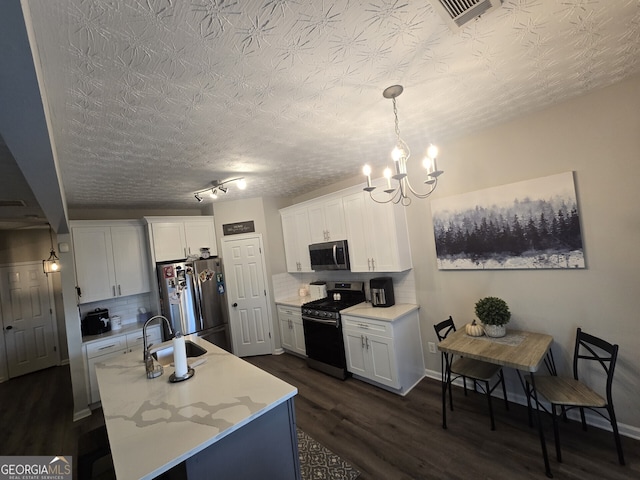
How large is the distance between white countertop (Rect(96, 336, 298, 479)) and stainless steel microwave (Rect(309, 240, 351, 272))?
1.90 metres

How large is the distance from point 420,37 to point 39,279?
6837mm

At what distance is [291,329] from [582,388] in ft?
10.7

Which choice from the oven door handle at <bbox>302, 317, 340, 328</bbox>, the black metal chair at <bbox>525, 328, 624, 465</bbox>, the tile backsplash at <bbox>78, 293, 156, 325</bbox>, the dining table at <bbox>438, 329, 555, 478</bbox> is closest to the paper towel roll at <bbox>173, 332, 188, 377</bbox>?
the oven door handle at <bbox>302, 317, 340, 328</bbox>

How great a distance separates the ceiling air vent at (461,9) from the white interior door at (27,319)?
6877 mm

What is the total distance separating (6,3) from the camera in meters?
0.54

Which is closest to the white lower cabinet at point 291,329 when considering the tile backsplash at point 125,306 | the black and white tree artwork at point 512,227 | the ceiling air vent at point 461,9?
the tile backsplash at point 125,306

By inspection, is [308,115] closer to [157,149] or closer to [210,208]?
[157,149]

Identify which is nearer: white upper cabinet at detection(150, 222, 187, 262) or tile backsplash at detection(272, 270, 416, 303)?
tile backsplash at detection(272, 270, 416, 303)

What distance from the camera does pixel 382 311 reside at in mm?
3158

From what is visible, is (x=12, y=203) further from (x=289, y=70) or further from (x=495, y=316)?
(x=495, y=316)

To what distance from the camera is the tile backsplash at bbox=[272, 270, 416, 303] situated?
336cm

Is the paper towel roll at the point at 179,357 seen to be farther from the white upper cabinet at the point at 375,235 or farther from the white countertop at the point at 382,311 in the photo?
the white upper cabinet at the point at 375,235

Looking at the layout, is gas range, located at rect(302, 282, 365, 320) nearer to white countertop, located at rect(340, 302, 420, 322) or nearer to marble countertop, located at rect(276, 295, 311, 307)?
white countertop, located at rect(340, 302, 420, 322)

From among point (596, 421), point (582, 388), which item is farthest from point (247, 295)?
point (596, 421)
